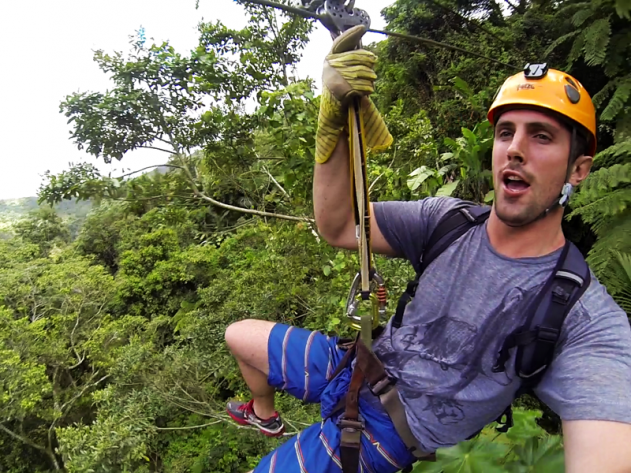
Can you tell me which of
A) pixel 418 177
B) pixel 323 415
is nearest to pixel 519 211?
pixel 323 415

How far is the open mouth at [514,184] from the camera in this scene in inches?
42.9

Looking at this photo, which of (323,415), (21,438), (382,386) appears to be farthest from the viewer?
(21,438)

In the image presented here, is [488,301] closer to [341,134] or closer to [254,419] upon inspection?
[341,134]

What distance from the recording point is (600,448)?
86cm

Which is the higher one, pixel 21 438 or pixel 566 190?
pixel 566 190

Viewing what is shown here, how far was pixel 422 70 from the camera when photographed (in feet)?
28.5

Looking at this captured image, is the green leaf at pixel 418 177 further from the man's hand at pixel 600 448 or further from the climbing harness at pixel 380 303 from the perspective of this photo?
the man's hand at pixel 600 448

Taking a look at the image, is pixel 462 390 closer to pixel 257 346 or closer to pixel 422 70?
pixel 257 346

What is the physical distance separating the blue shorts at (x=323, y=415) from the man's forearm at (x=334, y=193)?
419 millimetres

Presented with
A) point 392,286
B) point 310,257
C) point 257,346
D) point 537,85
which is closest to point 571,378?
point 537,85

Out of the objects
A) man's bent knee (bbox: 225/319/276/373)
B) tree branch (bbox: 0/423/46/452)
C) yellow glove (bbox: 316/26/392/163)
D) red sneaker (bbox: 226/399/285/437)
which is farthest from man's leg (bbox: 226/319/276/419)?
tree branch (bbox: 0/423/46/452)

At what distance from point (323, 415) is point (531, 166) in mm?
1034

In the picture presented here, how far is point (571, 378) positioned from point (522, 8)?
9.26m

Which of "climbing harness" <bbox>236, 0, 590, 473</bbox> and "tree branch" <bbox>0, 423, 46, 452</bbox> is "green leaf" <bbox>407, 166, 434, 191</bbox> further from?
"tree branch" <bbox>0, 423, 46, 452</bbox>
